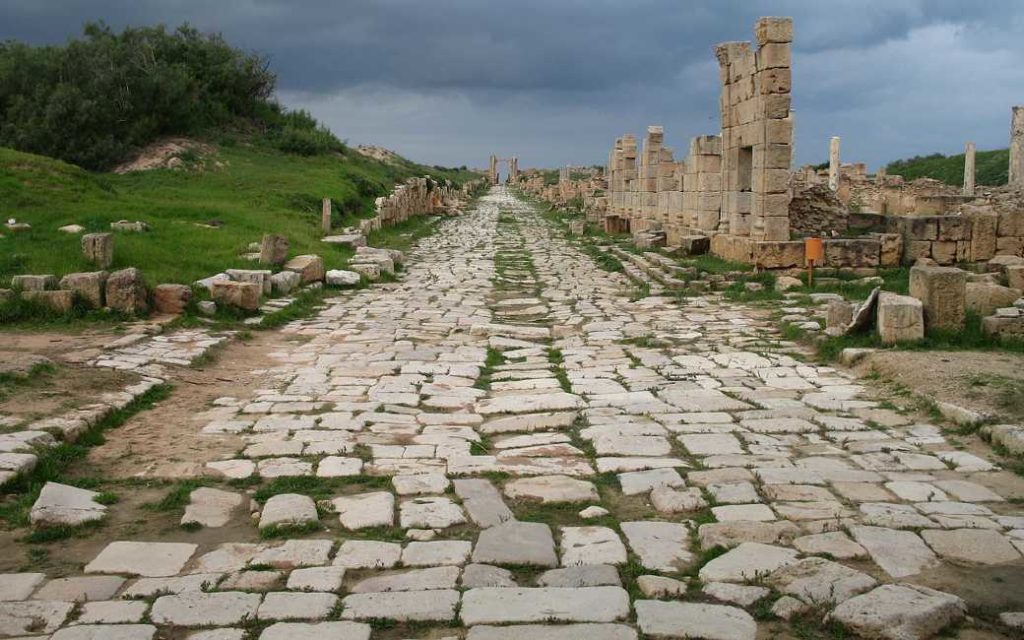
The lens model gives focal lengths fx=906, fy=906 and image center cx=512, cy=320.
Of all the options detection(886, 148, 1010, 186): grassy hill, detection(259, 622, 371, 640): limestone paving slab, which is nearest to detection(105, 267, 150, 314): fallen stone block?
detection(259, 622, 371, 640): limestone paving slab

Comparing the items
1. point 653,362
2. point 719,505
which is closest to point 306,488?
point 719,505

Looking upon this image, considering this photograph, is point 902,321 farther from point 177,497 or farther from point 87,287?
point 87,287

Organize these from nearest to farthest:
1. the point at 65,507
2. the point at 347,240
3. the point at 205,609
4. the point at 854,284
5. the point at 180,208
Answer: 1. the point at 205,609
2. the point at 65,507
3. the point at 854,284
4. the point at 180,208
5. the point at 347,240

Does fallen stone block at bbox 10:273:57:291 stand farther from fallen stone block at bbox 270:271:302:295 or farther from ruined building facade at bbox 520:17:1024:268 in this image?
ruined building facade at bbox 520:17:1024:268

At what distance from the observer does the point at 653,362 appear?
34.5 feet

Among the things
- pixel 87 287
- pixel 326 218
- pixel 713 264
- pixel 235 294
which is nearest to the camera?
pixel 87 287

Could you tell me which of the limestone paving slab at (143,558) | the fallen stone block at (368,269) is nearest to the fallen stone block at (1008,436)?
the limestone paving slab at (143,558)

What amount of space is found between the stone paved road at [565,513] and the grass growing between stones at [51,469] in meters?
0.76

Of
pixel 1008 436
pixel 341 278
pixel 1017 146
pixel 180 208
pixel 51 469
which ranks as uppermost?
pixel 1017 146

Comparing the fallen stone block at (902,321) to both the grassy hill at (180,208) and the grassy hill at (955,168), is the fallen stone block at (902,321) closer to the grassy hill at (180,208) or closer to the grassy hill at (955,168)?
the grassy hill at (180,208)

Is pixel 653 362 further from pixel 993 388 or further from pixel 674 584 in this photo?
pixel 674 584

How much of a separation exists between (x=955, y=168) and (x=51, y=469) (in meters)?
52.9

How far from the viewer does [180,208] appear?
70.5 ft

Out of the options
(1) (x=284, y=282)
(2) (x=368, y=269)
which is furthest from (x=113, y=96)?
(1) (x=284, y=282)
